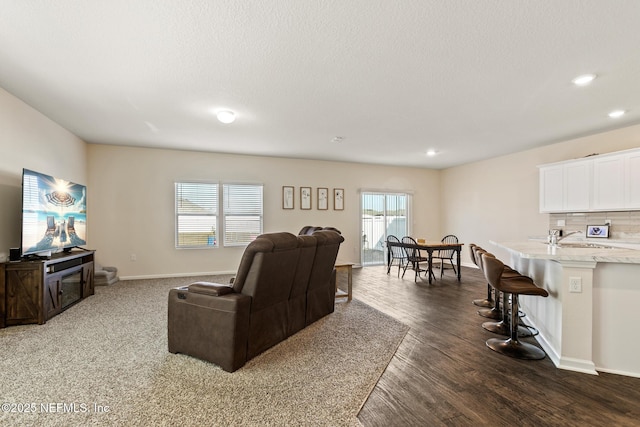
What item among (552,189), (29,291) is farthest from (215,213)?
(552,189)

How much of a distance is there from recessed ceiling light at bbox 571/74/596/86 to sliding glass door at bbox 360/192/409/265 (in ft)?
17.0

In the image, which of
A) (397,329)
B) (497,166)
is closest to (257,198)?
(397,329)

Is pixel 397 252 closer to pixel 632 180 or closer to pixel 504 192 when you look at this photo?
pixel 504 192

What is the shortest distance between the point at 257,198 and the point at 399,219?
3.96 meters

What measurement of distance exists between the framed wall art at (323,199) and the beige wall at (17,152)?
491 cm

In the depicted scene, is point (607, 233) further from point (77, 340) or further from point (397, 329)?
point (77, 340)

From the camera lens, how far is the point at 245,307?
259 centimetres

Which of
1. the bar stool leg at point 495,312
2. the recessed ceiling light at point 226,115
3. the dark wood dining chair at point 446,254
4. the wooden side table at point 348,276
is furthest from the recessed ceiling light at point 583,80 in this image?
the recessed ceiling light at point 226,115

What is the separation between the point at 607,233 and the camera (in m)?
5.02

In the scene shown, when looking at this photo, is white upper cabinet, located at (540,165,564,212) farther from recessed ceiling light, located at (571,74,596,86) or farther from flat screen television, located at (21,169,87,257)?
flat screen television, located at (21,169,87,257)

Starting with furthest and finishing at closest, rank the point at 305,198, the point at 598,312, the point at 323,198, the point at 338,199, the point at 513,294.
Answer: the point at 338,199 < the point at 323,198 < the point at 305,198 < the point at 513,294 < the point at 598,312

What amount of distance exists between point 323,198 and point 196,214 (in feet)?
9.53

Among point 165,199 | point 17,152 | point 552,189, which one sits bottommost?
point 165,199

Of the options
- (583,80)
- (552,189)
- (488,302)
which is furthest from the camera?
(552,189)
